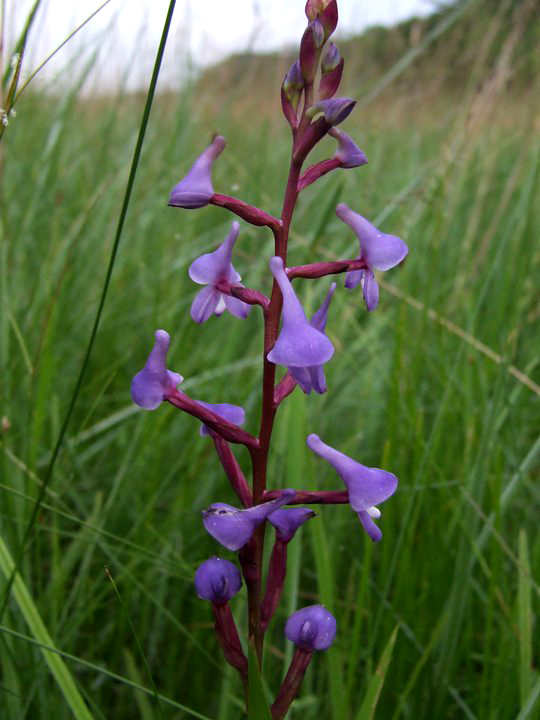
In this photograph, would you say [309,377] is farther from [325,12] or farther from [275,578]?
[325,12]

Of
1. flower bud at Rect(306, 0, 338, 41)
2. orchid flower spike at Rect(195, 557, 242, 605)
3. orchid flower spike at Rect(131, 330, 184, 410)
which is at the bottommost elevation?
orchid flower spike at Rect(195, 557, 242, 605)

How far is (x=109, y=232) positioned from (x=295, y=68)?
1.71m

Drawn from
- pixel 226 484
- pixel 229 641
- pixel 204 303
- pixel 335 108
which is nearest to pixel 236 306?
pixel 204 303

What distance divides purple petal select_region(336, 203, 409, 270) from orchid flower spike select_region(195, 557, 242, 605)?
0.35m

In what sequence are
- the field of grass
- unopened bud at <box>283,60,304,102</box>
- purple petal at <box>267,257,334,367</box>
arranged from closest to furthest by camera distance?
A: purple petal at <box>267,257,334,367</box>, unopened bud at <box>283,60,304,102</box>, the field of grass

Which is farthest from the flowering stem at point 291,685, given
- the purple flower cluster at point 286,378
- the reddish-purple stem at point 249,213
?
the reddish-purple stem at point 249,213

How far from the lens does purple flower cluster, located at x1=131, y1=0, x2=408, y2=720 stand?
76 cm

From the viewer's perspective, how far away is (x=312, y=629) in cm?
83

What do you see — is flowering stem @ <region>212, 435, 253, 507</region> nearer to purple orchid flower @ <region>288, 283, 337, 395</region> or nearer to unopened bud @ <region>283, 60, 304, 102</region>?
purple orchid flower @ <region>288, 283, 337, 395</region>

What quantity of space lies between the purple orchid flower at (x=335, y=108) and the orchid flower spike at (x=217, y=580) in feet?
1.49

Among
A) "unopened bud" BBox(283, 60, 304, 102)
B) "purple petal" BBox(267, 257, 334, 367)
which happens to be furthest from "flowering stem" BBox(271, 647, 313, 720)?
"unopened bud" BBox(283, 60, 304, 102)

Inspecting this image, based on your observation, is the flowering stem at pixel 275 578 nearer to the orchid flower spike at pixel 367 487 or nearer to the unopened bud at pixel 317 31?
the orchid flower spike at pixel 367 487

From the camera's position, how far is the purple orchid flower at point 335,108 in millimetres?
730

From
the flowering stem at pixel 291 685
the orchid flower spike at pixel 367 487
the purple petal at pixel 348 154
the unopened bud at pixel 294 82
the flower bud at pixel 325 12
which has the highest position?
the flower bud at pixel 325 12
